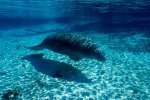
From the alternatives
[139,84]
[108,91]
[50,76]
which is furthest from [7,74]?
[139,84]

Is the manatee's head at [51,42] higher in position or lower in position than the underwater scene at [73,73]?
higher

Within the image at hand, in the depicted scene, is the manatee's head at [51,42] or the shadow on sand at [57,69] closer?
the shadow on sand at [57,69]

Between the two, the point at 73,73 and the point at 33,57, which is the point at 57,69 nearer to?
the point at 73,73

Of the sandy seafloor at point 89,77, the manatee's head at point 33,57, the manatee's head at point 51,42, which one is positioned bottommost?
the sandy seafloor at point 89,77

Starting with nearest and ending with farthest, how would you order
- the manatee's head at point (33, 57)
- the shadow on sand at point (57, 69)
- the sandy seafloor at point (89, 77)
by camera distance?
the sandy seafloor at point (89, 77) → the shadow on sand at point (57, 69) → the manatee's head at point (33, 57)

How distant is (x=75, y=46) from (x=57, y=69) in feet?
6.98

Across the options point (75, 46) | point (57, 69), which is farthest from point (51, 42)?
point (75, 46)

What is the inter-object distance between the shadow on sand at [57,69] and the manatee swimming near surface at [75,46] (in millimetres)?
913

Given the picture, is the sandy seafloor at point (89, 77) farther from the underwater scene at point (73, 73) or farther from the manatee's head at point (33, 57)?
the manatee's head at point (33, 57)

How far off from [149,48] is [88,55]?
7950mm

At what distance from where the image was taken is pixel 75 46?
8977 millimetres

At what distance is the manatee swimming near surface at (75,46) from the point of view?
8.59m

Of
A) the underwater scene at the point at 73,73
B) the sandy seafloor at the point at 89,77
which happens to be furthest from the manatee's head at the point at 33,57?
the sandy seafloor at the point at 89,77

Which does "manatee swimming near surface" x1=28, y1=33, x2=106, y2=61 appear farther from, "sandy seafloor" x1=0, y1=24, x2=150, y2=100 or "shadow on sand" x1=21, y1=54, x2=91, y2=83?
"sandy seafloor" x1=0, y1=24, x2=150, y2=100
